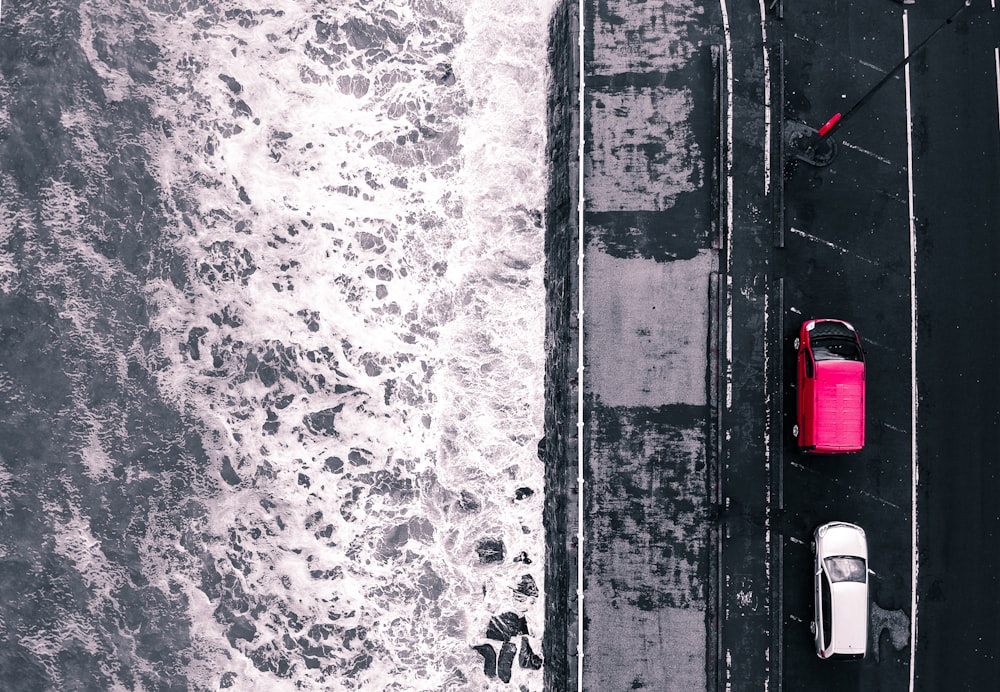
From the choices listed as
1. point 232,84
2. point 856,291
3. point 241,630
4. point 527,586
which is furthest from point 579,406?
point 232,84

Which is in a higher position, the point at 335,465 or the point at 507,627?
the point at 335,465

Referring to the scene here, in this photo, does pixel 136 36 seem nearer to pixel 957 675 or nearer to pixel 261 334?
pixel 261 334

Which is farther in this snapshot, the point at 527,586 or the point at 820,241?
the point at 527,586

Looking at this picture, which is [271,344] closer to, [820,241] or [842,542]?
[820,241]

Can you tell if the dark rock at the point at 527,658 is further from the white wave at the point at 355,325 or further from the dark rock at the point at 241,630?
the dark rock at the point at 241,630

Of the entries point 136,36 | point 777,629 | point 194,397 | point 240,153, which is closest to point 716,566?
point 777,629

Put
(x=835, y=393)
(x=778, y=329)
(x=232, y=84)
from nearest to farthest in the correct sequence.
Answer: (x=835, y=393) → (x=778, y=329) → (x=232, y=84)
